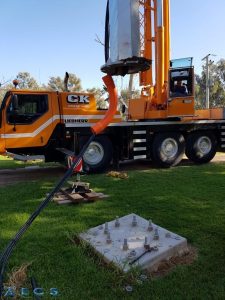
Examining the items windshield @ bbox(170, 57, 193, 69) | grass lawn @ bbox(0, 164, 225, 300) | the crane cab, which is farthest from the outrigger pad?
windshield @ bbox(170, 57, 193, 69)

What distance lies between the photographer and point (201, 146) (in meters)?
12.4

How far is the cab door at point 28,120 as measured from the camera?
9.64 metres

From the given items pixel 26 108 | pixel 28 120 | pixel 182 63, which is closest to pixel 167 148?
pixel 182 63

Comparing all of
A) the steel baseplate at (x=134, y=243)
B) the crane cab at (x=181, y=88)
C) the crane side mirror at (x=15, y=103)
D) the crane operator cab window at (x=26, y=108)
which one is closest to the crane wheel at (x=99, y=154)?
the crane operator cab window at (x=26, y=108)

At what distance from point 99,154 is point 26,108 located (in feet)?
8.34

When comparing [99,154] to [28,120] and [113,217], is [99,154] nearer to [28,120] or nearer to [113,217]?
[28,120]

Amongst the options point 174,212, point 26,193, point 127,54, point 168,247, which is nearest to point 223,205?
point 174,212

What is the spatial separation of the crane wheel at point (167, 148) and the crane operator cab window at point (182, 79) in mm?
1381

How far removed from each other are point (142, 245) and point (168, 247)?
0.30 metres

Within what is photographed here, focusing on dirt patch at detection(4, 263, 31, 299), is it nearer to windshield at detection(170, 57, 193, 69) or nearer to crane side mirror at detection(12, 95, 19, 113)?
crane side mirror at detection(12, 95, 19, 113)

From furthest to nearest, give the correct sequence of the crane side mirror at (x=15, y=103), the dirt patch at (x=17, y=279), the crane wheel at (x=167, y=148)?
the crane wheel at (x=167, y=148) < the crane side mirror at (x=15, y=103) < the dirt patch at (x=17, y=279)

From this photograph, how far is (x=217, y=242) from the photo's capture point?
4.37 metres

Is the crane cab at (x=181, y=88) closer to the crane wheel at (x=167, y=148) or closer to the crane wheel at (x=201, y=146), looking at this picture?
the crane wheel at (x=167, y=148)

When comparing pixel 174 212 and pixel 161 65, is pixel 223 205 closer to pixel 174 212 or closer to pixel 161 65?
pixel 174 212
